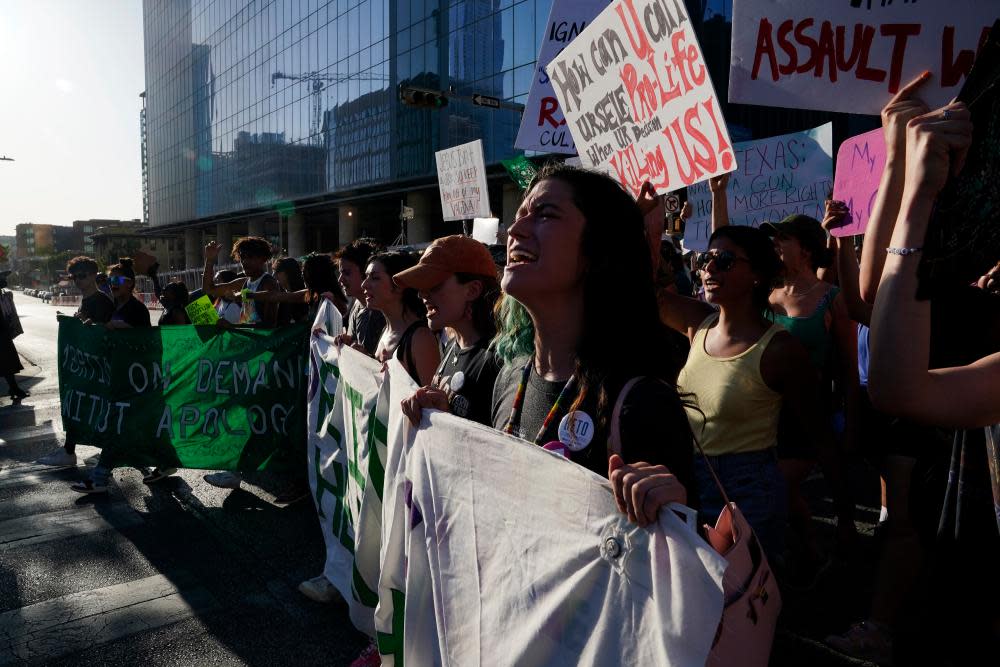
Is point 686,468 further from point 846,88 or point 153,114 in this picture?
point 153,114

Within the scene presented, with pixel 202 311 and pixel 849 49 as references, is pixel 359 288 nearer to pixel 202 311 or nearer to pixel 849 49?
pixel 202 311

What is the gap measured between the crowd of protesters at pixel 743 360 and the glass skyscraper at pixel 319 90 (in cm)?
2486

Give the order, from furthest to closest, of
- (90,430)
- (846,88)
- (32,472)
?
(32,472), (90,430), (846,88)

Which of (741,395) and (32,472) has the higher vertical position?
(741,395)

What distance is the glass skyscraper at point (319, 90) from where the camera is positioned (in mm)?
28984

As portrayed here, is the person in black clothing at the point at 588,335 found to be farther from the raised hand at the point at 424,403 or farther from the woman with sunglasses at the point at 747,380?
the woman with sunglasses at the point at 747,380

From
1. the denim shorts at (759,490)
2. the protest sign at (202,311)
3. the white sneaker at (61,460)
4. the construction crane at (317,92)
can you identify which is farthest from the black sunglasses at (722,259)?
the construction crane at (317,92)

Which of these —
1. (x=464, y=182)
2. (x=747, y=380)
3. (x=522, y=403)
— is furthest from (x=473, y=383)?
(x=464, y=182)

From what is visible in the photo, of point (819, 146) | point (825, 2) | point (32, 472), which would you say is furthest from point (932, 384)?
point (32, 472)

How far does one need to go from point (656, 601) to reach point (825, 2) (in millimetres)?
2211

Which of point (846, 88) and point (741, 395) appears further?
point (741, 395)

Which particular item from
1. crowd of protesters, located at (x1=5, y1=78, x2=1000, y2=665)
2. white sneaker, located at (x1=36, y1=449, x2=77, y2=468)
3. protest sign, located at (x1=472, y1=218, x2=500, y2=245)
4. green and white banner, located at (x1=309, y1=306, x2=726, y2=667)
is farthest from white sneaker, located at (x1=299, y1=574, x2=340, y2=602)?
protest sign, located at (x1=472, y1=218, x2=500, y2=245)

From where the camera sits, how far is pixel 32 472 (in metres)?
6.08

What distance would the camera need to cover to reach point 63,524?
4789 mm
